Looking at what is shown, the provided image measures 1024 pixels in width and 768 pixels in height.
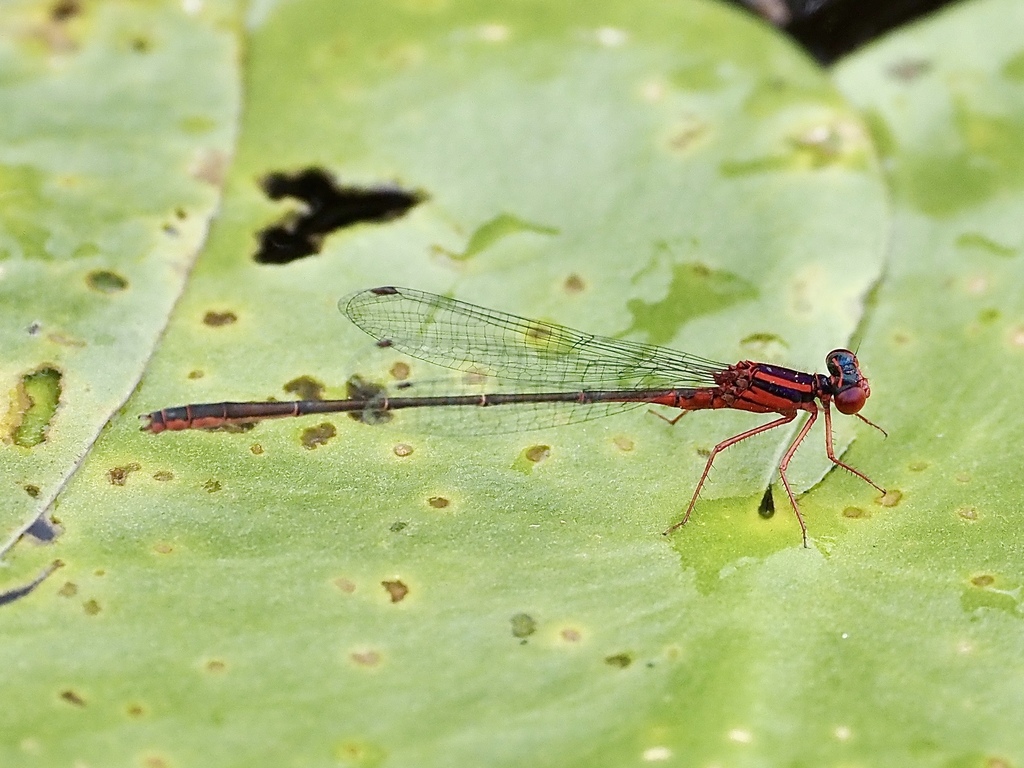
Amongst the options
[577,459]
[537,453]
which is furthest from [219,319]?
[577,459]

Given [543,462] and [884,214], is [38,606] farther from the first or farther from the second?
[884,214]

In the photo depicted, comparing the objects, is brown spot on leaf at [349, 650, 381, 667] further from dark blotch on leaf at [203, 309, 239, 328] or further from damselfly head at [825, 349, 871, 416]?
damselfly head at [825, 349, 871, 416]

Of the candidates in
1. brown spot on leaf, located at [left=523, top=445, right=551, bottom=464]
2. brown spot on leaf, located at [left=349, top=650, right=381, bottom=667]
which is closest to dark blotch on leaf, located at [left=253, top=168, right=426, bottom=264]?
brown spot on leaf, located at [left=523, top=445, right=551, bottom=464]

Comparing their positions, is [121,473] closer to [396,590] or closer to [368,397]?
[368,397]

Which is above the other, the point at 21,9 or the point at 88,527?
the point at 21,9

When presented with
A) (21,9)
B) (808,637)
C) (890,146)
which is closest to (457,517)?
(808,637)

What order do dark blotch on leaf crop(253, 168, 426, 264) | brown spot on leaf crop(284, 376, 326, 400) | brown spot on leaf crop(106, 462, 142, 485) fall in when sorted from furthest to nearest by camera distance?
dark blotch on leaf crop(253, 168, 426, 264), brown spot on leaf crop(284, 376, 326, 400), brown spot on leaf crop(106, 462, 142, 485)
